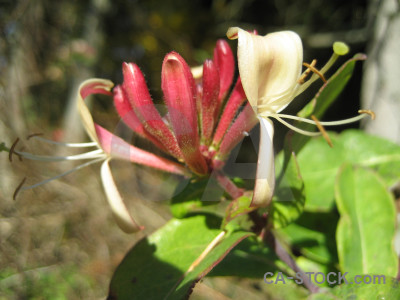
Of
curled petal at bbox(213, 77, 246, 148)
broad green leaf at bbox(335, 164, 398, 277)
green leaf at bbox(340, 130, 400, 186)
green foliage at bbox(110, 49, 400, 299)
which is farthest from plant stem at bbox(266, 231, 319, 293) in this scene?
green leaf at bbox(340, 130, 400, 186)

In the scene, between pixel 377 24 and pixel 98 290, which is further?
pixel 98 290

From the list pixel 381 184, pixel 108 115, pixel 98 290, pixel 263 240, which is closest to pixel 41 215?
pixel 98 290

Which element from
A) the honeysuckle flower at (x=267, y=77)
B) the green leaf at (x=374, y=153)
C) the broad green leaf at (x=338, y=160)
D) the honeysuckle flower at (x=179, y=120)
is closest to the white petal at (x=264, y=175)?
the honeysuckle flower at (x=267, y=77)

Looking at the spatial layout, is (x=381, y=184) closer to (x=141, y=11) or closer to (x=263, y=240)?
(x=263, y=240)

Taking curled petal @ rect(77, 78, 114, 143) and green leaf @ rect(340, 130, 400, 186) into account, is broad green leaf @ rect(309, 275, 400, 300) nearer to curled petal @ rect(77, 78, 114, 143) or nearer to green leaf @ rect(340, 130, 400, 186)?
green leaf @ rect(340, 130, 400, 186)

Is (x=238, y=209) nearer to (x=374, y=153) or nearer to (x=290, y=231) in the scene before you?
(x=290, y=231)

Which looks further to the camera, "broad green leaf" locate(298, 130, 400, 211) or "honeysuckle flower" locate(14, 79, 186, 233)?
"broad green leaf" locate(298, 130, 400, 211)

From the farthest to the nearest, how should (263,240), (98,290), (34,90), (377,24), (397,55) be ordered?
(34,90) → (98,290) → (377,24) → (397,55) → (263,240)
